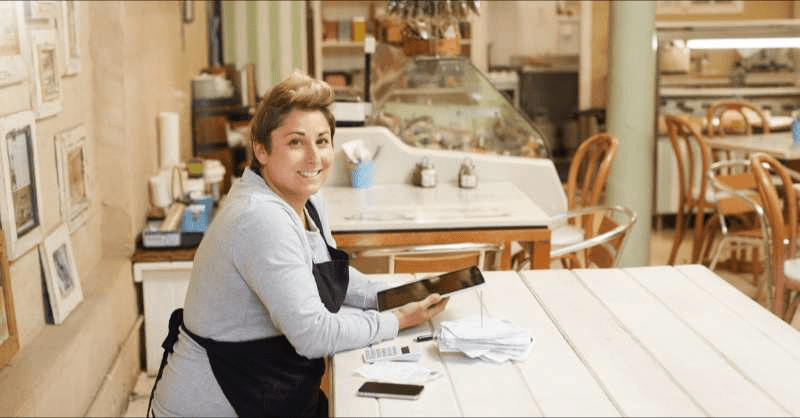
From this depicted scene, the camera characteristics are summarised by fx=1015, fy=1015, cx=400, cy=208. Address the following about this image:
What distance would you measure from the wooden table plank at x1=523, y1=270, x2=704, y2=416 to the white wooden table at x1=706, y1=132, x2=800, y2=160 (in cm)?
343

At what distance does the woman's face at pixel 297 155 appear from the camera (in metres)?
2.37

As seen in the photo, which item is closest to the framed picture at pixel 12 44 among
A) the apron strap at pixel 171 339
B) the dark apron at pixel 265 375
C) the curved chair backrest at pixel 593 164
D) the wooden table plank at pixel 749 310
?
the apron strap at pixel 171 339

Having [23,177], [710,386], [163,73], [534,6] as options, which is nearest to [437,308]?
[710,386]

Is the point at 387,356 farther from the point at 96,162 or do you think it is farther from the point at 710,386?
the point at 96,162

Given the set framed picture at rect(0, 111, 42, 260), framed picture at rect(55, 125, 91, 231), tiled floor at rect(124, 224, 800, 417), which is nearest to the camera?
framed picture at rect(0, 111, 42, 260)

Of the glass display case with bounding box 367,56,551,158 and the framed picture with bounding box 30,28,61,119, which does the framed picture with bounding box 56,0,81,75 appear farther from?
the glass display case with bounding box 367,56,551,158

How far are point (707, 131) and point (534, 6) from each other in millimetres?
3296

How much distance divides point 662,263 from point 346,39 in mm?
3789

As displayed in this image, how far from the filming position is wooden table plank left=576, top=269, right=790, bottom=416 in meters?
1.94

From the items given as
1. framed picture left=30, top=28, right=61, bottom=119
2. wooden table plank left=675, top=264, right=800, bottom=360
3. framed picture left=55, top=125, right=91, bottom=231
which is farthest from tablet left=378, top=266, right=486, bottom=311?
framed picture left=55, top=125, right=91, bottom=231

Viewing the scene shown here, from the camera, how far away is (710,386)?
2.03 meters

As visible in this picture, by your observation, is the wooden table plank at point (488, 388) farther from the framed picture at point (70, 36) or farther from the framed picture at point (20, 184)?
the framed picture at point (70, 36)

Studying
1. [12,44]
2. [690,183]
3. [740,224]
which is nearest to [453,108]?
[690,183]

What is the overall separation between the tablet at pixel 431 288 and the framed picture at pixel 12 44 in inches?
52.4
